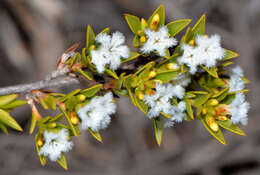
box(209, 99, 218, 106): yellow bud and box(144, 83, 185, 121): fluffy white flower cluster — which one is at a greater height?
box(144, 83, 185, 121): fluffy white flower cluster

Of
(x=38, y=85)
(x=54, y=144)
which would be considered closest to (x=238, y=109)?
(x=54, y=144)

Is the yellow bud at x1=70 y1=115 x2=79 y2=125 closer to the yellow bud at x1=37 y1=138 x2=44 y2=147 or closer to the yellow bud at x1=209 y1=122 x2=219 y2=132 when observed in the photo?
the yellow bud at x1=37 y1=138 x2=44 y2=147

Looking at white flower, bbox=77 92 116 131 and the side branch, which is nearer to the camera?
white flower, bbox=77 92 116 131

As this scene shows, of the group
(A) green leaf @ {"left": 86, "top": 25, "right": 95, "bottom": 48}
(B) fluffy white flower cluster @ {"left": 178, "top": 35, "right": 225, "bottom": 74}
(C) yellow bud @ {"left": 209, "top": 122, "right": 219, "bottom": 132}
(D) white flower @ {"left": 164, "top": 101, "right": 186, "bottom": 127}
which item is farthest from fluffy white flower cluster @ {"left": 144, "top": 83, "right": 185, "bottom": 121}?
(A) green leaf @ {"left": 86, "top": 25, "right": 95, "bottom": 48}

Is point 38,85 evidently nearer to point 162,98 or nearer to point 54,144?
point 54,144

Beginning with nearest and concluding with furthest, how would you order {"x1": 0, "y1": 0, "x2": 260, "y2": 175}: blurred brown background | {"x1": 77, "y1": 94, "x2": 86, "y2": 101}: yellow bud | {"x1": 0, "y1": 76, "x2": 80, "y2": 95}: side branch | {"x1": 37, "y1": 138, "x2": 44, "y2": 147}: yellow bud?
{"x1": 77, "y1": 94, "x2": 86, "y2": 101}: yellow bud
{"x1": 37, "y1": 138, "x2": 44, "y2": 147}: yellow bud
{"x1": 0, "y1": 76, "x2": 80, "y2": 95}: side branch
{"x1": 0, "y1": 0, "x2": 260, "y2": 175}: blurred brown background

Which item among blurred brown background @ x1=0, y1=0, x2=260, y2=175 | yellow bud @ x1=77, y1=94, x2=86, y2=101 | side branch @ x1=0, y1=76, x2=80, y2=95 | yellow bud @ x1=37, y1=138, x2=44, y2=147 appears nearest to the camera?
yellow bud @ x1=77, y1=94, x2=86, y2=101

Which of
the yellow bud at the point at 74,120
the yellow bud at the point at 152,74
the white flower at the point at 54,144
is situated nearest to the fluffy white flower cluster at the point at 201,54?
the yellow bud at the point at 152,74
